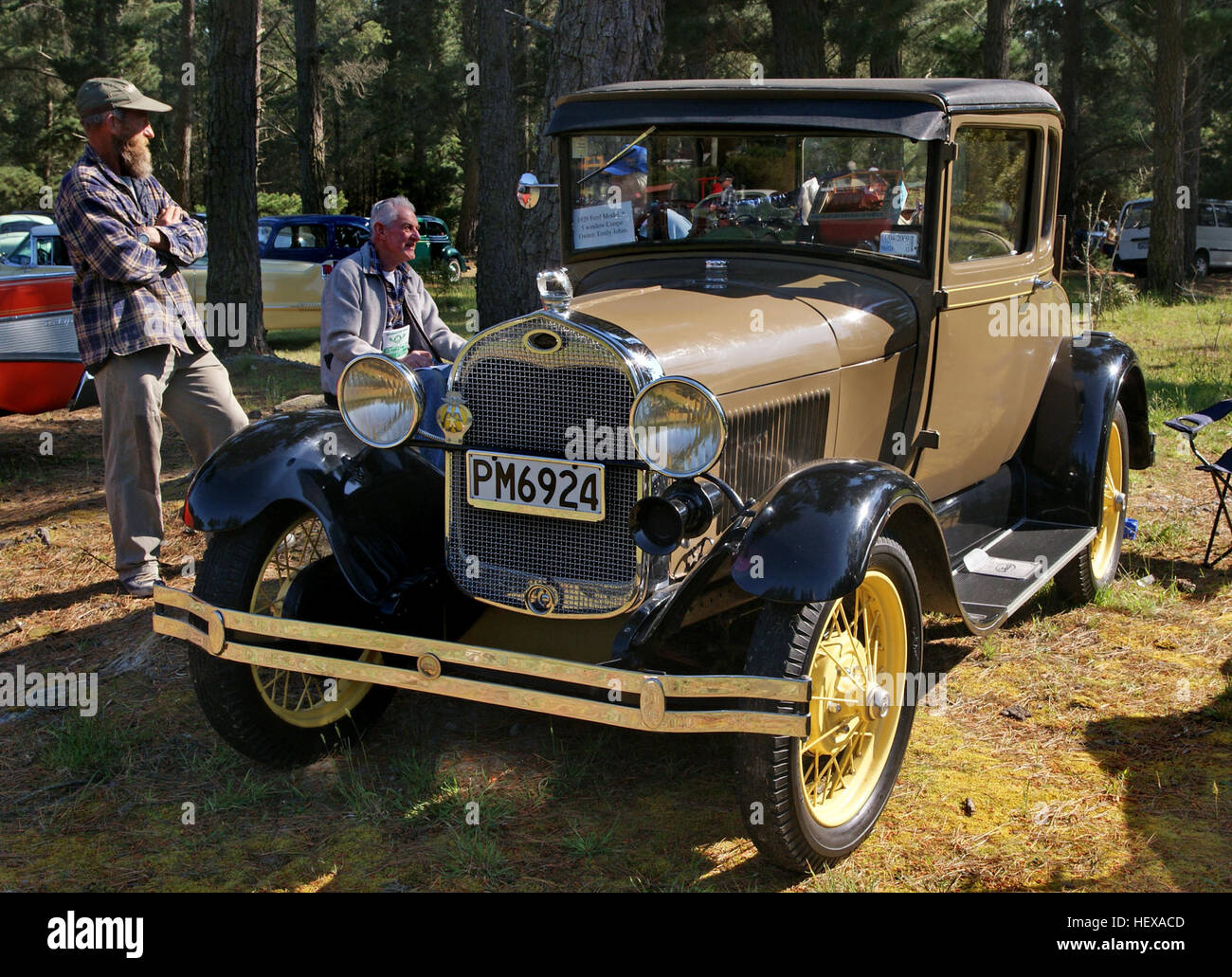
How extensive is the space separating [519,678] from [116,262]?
2545 millimetres

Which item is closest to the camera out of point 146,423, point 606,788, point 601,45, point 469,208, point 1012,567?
point 606,788

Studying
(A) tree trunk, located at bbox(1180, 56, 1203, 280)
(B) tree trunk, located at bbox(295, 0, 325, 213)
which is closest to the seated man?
(B) tree trunk, located at bbox(295, 0, 325, 213)

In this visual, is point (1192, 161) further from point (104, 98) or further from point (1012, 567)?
point (104, 98)

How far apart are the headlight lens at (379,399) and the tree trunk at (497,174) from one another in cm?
652

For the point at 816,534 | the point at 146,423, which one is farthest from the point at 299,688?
the point at 816,534

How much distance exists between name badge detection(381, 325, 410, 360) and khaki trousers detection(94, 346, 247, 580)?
2.41 feet

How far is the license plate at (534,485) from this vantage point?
10.0ft

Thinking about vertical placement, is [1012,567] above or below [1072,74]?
below

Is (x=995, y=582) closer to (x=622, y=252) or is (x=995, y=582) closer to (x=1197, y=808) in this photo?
(x=1197, y=808)

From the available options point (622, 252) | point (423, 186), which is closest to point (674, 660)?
point (622, 252)

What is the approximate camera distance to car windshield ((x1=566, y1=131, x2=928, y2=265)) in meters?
3.81

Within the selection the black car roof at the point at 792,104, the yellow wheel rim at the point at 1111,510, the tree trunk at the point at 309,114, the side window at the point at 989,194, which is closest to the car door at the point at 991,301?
the side window at the point at 989,194

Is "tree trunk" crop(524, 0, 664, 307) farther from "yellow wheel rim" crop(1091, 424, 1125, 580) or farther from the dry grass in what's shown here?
the dry grass

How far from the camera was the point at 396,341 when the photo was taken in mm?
4723
